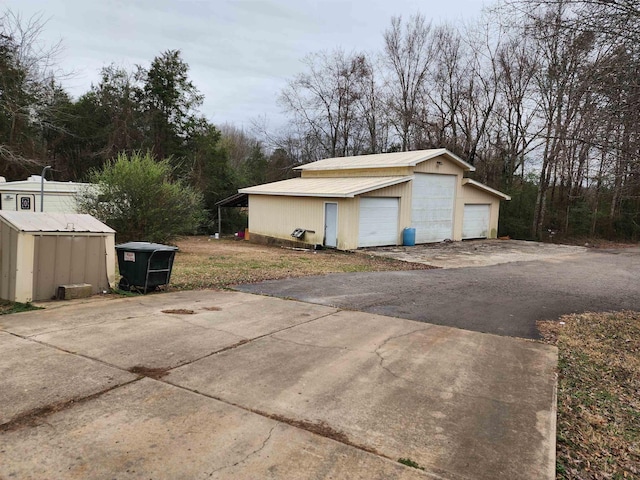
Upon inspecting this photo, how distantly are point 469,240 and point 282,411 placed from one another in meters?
22.1

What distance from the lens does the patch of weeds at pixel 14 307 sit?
20.7 ft

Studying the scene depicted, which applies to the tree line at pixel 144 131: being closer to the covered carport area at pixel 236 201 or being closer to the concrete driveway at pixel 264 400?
the covered carport area at pixel 236 201

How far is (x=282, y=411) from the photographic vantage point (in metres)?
3.52

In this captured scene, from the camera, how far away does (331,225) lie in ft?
61.6

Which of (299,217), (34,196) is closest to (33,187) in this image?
(34,196)

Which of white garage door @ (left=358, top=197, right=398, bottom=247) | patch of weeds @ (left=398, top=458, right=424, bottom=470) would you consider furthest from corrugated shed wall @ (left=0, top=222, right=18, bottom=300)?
white garage door @ (left=358, top=197, right=398, bottom=247)

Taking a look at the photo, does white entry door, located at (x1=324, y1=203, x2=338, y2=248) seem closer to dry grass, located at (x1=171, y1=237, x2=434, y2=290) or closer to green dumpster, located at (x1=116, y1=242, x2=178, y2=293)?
dry grass, located at (x1=171, y1=237, x2=434, y2=290)

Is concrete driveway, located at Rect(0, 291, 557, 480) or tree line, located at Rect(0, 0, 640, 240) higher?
tree line, located at Rect(0, 0, 640, 240)

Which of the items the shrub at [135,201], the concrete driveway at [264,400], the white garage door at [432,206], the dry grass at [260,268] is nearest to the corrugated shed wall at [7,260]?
the concrete driveway at [264,400]

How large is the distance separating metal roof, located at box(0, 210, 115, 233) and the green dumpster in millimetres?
580

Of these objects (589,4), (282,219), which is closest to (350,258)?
(282,219)

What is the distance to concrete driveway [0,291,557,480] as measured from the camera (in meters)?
2.83

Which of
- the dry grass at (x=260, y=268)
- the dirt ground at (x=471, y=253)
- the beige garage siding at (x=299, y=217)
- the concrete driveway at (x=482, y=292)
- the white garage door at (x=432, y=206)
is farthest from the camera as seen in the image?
the white garage door at (x=432, y=206)

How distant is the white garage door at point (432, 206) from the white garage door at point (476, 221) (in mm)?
1510
